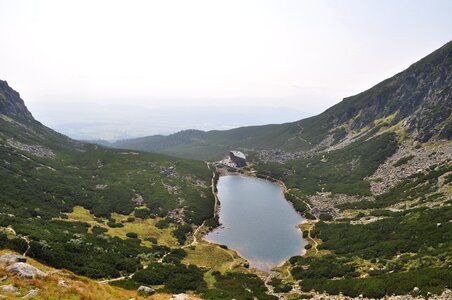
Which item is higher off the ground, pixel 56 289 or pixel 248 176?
pixel 56 289

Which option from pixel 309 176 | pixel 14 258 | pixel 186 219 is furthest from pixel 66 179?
pixel 309 176

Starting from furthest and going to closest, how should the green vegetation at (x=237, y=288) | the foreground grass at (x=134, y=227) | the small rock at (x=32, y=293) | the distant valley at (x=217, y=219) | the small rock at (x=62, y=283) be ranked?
1. the foreground grass at (x=134, y=227)
2. the distant valley at (x=217, y=219)
3. the green vegetation at (x=237, y=288)
4. the small rock at (x=62, y=283)
5. the small rock at (x=32, y=293)

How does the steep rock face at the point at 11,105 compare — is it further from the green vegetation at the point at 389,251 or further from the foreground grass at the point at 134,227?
the green vegetation at the point at 389,251

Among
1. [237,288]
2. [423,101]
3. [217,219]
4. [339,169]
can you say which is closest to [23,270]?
[237,288]

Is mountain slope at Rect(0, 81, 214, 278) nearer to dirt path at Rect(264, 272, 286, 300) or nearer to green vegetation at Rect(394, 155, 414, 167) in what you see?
dirt path at Rect(264, 272, 286, 300)

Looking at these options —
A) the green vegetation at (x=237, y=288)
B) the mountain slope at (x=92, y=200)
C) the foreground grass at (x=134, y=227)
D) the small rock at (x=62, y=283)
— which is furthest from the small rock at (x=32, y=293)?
the foreground grass at (x=134, y=227)

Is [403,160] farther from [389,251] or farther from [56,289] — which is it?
[56,289]
